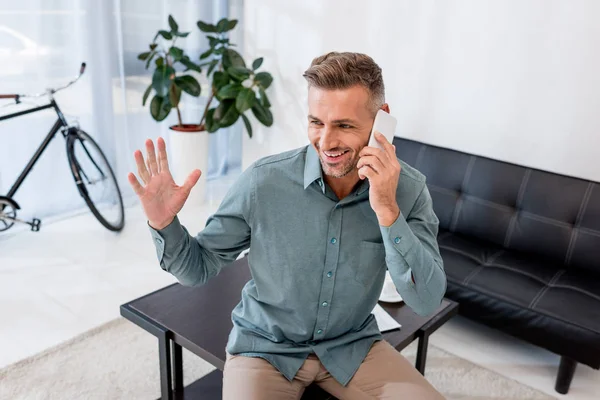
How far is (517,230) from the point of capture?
8.53ft

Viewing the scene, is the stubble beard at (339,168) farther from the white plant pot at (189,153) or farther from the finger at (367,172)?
the white plant pot at (189,153)

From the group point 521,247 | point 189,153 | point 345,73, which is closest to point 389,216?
point 345,73

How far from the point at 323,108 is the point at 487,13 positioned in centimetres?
183

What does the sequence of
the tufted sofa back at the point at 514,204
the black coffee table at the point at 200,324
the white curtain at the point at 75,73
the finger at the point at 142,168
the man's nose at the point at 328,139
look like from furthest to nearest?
the white curtain at the point at 75,73 < the tufted sofa back at the point at 514,204 < the black coffee table at the point at 200,324 < the man's nose at the point at 328,139 < the finger at the point at 142,168

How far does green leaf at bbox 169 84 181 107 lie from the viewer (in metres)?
3.52

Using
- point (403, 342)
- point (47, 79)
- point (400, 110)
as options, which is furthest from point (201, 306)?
point (47, 79)

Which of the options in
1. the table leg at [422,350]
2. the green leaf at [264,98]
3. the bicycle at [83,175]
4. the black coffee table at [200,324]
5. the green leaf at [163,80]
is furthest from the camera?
the green leaf at [264,98]

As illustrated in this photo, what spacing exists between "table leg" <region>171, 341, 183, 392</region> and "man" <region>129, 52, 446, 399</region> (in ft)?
1.03

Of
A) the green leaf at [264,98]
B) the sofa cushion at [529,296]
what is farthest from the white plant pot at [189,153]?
the sofa cushion at [529,296]

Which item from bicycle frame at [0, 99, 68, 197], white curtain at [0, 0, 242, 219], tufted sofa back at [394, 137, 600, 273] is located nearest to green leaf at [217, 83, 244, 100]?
white curtain at [0, 0, 242, 219]

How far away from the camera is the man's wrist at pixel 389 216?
4.18 ft

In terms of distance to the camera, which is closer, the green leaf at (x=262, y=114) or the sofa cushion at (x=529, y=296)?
the sofa cushion at (x=529, y=296)

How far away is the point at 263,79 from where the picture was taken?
3561 millimetres

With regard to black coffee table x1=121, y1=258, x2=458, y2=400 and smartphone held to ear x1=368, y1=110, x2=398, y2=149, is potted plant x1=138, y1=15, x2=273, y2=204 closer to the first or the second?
black coffee table x1=121, y1=258, x2=458, y2=400
